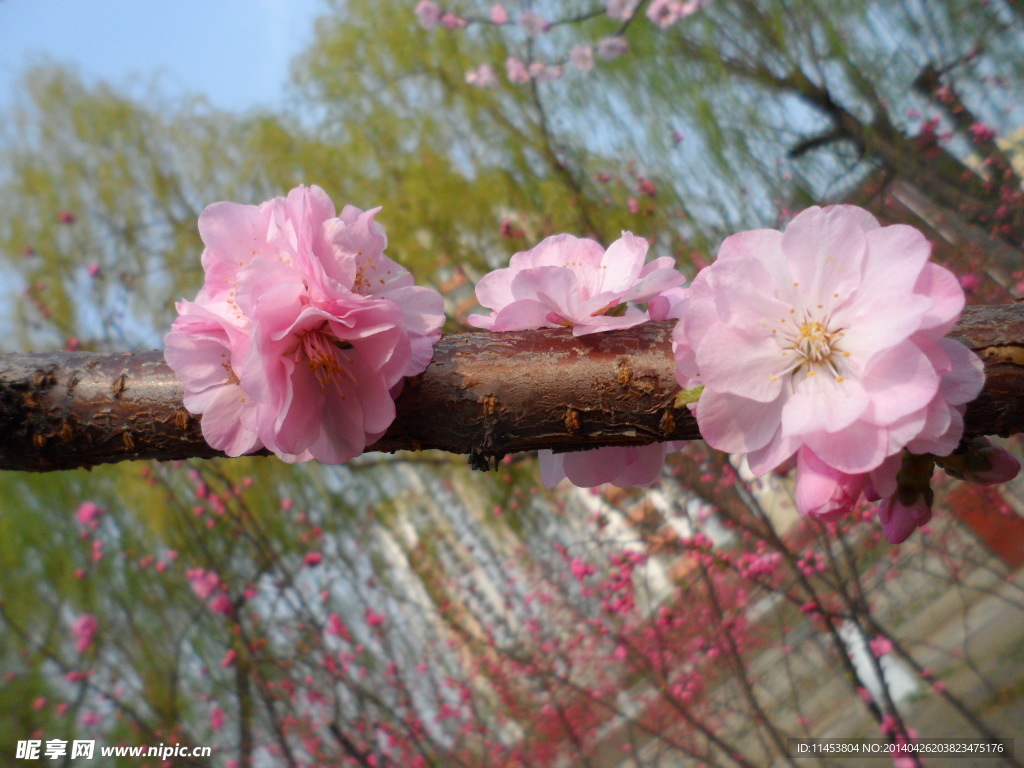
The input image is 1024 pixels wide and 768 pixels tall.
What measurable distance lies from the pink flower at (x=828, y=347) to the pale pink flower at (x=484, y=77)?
4.91m

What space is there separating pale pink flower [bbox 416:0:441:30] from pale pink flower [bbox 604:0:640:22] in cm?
147

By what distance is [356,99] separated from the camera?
537 cm

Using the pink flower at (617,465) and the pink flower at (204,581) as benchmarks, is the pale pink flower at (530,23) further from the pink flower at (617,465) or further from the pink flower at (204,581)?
the pink flower at (617,465)

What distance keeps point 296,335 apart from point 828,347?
535mm

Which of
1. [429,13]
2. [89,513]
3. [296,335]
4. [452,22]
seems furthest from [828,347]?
[429,13]

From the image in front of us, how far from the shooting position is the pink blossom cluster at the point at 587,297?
2.20 feet

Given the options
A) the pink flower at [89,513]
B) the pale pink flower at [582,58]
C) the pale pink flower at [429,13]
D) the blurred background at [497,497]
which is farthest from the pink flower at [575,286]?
the pale pink flower at [429,13]

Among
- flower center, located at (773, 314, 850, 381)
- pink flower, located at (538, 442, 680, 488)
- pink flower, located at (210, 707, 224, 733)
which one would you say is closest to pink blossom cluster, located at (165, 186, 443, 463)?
pink flower, located at (538, 442, 680, 488)

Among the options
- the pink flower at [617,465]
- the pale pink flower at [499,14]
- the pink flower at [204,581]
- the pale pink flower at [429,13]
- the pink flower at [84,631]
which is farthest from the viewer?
the pale pink flower at [429,13]

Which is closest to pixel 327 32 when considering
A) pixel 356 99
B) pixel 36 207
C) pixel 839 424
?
pixel 356 99

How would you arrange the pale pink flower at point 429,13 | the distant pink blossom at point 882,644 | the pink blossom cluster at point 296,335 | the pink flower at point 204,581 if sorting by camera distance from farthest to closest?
1. the pale pink flower at point 429,13
2. the pink flower at point 204,581
3. the distant pink blossom at point 882,644
4. the pink blossom cluster at point 296,335

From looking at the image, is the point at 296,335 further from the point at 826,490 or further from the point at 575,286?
the point at 826,490

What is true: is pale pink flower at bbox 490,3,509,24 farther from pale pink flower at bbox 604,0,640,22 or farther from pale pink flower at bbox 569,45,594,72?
pale pink flower at bbox 604,0,640,22

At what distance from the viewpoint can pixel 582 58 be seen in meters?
4.81
